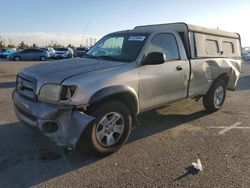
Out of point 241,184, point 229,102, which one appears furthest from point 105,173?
point 229,102

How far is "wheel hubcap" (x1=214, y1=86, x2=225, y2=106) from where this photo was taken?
24.5 feet

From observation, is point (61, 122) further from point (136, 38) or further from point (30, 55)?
point (30, 55)

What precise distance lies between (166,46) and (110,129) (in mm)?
2077

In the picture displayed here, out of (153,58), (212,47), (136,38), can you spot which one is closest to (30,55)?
(212,47)

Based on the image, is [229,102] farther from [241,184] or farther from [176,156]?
[241,184]

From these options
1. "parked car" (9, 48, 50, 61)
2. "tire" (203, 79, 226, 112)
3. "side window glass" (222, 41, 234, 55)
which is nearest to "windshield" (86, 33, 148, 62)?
"tire" (203, 79, 226, 112)

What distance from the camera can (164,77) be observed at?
552 cm

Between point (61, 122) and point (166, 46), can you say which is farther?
point (166, 46)

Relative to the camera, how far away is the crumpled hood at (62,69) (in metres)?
4.35

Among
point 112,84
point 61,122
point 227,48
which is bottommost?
point 61,122

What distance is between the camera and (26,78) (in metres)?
4.76

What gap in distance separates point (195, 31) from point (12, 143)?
14.4ft

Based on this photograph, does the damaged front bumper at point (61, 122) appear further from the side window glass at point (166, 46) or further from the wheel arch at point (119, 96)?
the side window glass at point (166, 46)

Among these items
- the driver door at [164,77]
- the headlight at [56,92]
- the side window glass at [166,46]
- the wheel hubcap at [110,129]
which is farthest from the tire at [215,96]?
the headlight at [56,92]
